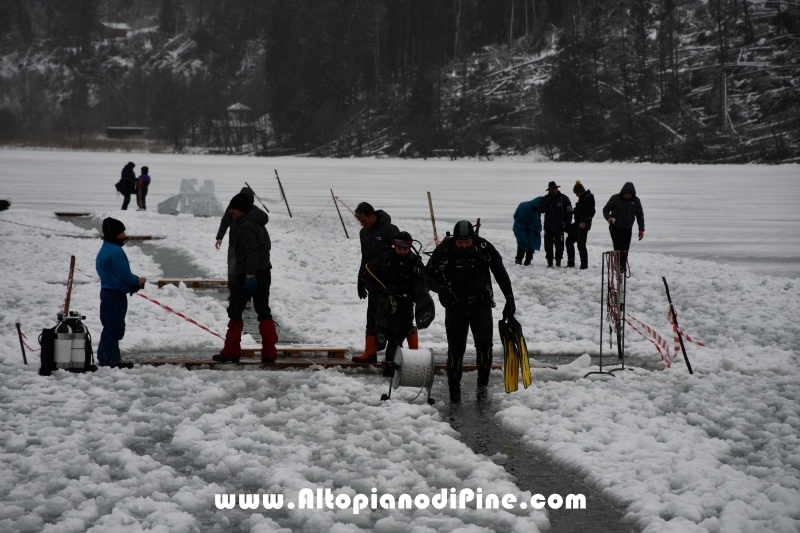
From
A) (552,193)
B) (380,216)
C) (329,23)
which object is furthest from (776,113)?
(380,216)

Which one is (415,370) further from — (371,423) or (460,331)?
(371,423)

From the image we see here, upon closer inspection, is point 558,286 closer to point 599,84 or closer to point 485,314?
point 485,314

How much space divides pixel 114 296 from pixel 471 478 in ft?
14.3

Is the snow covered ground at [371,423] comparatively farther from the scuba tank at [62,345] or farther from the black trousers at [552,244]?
the black trousers at [552,244]

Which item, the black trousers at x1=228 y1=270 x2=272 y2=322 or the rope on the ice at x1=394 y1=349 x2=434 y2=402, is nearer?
the rope on the ice at x1=394 y1=349 x2=434 y2=402

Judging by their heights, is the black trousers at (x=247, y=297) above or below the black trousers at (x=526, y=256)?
above

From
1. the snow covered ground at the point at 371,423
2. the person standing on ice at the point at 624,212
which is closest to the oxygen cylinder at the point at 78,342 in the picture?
the snow covered ground at the point at 371,423

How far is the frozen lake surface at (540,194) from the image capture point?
2112cm

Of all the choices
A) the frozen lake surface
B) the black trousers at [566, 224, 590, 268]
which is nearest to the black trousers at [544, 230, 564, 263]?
the black trousers at [566, 224, 590, 268]

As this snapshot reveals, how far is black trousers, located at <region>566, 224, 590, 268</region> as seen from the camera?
16.0 m

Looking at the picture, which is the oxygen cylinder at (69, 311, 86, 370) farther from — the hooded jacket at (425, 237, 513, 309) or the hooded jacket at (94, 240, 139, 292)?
the hooded jacket at (425, 237, 513, 309)

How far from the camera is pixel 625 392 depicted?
8000mm

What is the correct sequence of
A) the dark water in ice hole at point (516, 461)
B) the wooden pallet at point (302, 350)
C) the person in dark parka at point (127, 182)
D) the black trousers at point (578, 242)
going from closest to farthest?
1. the dark water in ice hole at point (516, 461)
2. the wooden pallet at point (302, 350)
3. the black trousers at point (578, 242)
4. the person in dark parka at point (127, 182)

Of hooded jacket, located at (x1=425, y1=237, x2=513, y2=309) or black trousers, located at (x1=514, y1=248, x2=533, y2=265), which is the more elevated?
hooded jacket, located at (x1=425, y1=237, x2=513, y2=309)
